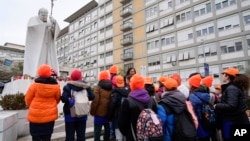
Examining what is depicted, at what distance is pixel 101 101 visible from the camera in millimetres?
4250

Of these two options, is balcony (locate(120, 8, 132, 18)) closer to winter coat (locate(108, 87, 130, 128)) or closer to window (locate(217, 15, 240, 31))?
window (locate(217, 15, 240, 31))

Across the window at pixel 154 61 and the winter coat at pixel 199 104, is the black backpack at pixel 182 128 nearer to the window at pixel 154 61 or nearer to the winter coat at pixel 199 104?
the winter coat at pixel 199 104

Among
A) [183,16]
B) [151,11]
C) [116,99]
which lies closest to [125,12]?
[151,11]

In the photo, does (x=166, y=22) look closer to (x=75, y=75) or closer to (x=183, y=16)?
(x=183, y=16)

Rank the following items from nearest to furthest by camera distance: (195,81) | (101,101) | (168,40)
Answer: (195,81) < (101,101) < (168,40)

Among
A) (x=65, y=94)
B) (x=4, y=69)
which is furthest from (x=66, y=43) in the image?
(x=65, y=94)

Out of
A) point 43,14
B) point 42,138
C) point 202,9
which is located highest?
point 202,9

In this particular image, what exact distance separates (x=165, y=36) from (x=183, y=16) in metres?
3.63

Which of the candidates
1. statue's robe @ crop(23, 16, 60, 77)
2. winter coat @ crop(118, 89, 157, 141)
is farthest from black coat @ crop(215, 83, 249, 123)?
statue's robe @ crop(23, 16, 60, 77)

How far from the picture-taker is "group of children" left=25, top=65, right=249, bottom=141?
2.89 meters

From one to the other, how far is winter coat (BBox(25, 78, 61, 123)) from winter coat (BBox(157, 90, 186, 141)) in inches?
70.2

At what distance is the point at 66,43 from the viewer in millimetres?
55312

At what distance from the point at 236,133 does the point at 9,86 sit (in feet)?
25.8

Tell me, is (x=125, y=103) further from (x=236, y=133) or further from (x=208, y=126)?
(x=236, y=133)
